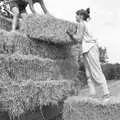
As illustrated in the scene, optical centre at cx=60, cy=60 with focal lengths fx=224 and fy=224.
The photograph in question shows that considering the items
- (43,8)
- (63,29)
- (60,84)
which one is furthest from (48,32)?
(43,8)

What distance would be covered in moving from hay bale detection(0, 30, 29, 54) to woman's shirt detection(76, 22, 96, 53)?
88 cm

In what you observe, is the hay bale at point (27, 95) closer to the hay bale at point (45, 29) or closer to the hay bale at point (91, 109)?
the hay bale at point (91, 109)

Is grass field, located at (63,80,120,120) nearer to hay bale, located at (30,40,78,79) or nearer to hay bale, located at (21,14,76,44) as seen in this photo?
hay bale, located at (30,40,78,79)

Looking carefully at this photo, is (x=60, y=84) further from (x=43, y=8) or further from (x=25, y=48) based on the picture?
(x=43, y=8)

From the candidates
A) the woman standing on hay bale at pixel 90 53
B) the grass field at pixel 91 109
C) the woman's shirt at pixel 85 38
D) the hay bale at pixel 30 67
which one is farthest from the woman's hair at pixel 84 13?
the grass field at pixel 91 109

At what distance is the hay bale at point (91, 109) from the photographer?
3.31 m

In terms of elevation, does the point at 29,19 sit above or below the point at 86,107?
above

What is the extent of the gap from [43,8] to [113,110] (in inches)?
96.8

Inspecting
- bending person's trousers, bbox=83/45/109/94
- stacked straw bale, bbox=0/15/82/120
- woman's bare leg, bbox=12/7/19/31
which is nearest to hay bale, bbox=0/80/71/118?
stacked straw bale, bbox=0/15/82/120

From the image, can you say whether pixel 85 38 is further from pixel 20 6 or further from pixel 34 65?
pixel 20 6

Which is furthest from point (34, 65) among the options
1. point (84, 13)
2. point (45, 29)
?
point (84, 13)

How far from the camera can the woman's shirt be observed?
3.66 metres

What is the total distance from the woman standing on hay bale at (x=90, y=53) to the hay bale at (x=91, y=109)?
0.28 metres

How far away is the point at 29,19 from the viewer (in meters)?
3.49
